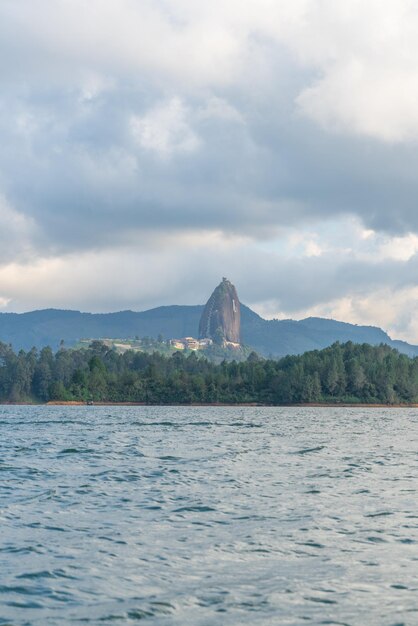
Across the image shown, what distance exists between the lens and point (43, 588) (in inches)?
1075

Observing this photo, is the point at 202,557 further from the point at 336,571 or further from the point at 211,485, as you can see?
the point at 211,485

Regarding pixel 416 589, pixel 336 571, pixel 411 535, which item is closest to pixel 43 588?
pixel 336 571

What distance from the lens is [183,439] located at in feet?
368

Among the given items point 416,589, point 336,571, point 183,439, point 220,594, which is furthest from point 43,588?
point 183,439

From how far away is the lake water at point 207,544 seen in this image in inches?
981

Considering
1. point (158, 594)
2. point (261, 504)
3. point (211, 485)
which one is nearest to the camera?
point (158, 594)

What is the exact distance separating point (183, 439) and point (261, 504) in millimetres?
66398

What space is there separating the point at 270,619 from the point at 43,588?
8200mm

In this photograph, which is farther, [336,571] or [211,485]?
[211,485]

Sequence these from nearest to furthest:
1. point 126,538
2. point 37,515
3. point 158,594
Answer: point 158,594 < point 126,538 < point 37,515

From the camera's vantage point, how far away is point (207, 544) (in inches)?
1369

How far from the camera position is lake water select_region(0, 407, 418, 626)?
2491 cm

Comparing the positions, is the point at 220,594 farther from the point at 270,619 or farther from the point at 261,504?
the point at 261,504

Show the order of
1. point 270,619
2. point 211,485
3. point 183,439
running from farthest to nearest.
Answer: point 183,439 → point 211,485 → point 270,619
